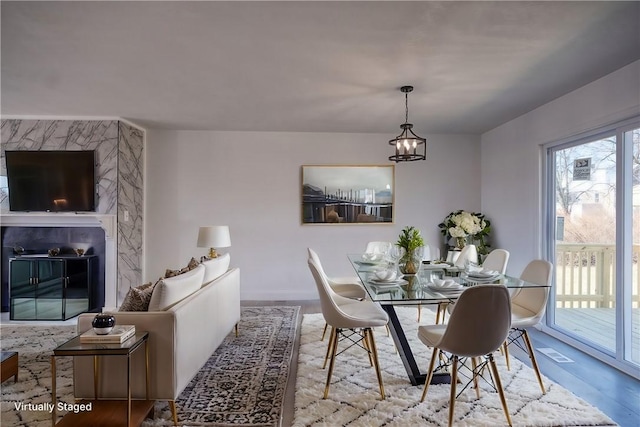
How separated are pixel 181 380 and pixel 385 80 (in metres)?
2.84

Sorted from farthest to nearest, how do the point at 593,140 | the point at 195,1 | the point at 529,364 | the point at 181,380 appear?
the point at 593,140 → the point at 529,364 → the point at 181,380 → the point at 195,1

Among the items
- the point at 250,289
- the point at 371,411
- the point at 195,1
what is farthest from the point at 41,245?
the point at 371,411

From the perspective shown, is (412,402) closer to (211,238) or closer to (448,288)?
(448,288)

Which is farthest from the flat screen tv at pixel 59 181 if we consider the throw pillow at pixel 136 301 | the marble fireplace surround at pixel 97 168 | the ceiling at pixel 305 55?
the throw pillow at pixel 136 301

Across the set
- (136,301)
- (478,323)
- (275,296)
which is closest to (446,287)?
(478,323)

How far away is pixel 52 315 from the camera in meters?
4.45

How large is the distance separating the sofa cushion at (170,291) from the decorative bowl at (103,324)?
0.27 metres

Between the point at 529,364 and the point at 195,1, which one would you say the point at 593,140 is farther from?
the point at 195,1

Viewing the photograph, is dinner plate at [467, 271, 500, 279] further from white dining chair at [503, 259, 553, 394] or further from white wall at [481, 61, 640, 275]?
white wall at [481, 61, 640, 275]

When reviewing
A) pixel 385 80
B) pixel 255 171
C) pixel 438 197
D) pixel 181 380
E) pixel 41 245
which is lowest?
pixel 181 380

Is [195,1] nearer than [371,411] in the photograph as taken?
Yes

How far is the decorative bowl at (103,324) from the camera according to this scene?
1.98 m

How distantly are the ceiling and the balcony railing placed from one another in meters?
1.60

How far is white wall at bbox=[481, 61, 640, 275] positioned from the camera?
3.02m
